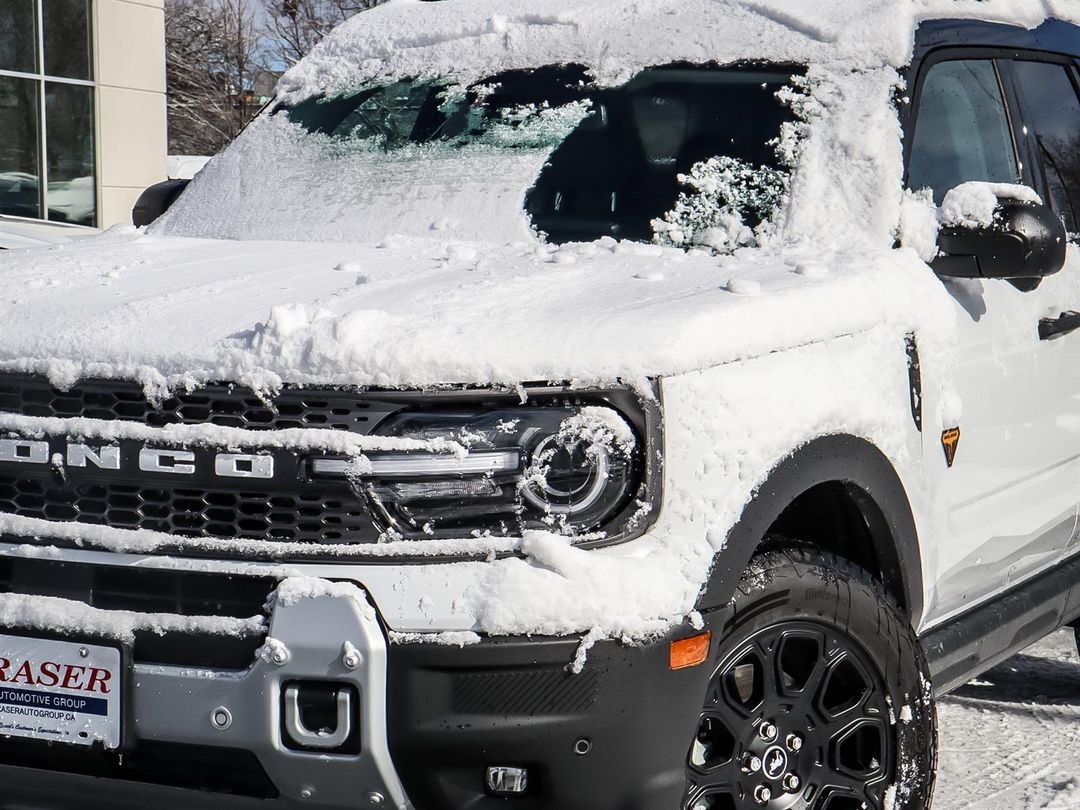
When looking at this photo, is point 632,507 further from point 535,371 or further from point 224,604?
point 224,604

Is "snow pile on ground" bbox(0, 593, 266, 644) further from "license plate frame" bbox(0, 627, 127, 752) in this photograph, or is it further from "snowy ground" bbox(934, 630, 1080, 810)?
"snowy ground" bbox(934, 630, 1080, 810)

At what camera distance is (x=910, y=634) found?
2.91 meters

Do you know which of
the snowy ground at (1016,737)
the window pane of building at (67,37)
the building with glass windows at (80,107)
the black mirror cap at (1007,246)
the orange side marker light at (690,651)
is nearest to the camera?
the orange side marker light at (690,651)

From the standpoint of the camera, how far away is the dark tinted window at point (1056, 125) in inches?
155

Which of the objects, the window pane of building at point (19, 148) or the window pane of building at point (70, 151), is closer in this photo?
the window pane of building at point (19, 148)

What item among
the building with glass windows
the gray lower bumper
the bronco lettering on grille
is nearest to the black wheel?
the gray lower bumper

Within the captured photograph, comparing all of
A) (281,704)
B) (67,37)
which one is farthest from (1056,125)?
(67,37)

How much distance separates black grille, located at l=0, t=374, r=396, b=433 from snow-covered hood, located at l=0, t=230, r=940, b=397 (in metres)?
0.03

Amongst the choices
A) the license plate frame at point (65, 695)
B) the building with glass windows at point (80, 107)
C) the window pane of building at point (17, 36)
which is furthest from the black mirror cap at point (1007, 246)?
the window pane of building at point (17, 36)

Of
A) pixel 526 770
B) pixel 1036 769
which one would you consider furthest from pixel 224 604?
pixel 1036 769

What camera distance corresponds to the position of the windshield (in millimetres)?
3215

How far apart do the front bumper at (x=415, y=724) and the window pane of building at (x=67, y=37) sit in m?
15.3
